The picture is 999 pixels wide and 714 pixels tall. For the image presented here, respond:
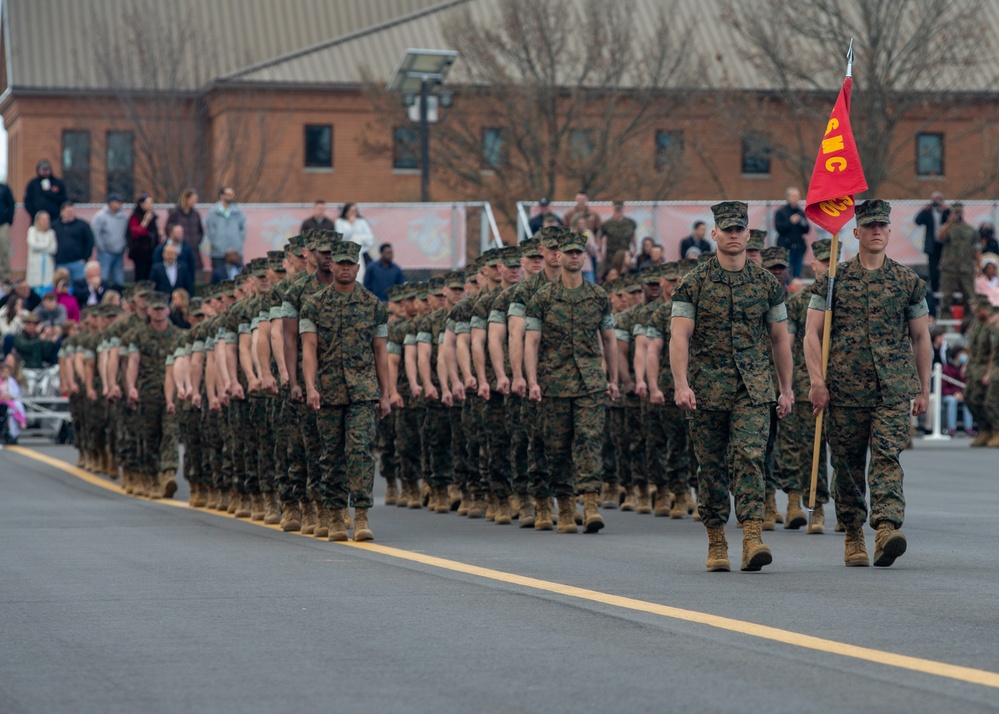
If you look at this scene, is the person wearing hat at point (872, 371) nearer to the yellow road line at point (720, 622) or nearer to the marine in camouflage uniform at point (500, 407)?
the yellow road line at point (720, 622)

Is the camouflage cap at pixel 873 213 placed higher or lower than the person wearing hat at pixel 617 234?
lower

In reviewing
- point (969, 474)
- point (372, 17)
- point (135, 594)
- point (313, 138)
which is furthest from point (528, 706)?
point (372, 17)

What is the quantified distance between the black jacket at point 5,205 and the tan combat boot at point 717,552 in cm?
2168

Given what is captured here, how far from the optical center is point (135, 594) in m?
10.6

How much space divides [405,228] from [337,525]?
688 inches

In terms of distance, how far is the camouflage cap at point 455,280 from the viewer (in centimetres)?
1867

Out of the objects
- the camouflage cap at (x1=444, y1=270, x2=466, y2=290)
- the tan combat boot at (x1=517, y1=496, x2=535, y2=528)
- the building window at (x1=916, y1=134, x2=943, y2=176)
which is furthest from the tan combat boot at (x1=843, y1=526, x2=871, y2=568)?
the building window at (x1=916, y1=134, x2=943, y2=176)

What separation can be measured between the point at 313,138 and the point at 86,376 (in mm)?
36638

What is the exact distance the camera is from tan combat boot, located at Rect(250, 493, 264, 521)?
17.1 metres

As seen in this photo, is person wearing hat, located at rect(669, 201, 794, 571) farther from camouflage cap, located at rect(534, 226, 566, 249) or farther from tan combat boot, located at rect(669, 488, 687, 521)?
tan combat boot, located at rect(669, 488, 687, 521)

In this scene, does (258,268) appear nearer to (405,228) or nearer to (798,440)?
(798,440)

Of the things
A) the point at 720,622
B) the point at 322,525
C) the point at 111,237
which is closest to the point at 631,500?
the point at 322,525

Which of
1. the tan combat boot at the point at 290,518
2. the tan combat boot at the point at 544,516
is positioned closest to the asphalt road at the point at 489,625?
the tan combat boot at the point at 544,516

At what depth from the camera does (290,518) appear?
1560 cm
